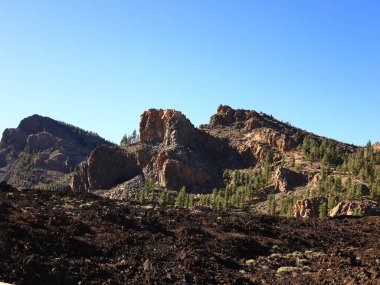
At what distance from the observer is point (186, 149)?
128 metres

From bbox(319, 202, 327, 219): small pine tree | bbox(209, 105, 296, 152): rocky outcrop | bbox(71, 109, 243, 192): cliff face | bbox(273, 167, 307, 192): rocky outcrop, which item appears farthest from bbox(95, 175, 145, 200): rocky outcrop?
bbox(319, 202, 327, 219): small pine tree

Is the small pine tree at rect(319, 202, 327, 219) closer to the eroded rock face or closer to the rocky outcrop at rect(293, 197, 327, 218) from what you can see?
the rocky outcrop at rect(293, 197, 327, 218)

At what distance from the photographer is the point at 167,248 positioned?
3038 centimetres

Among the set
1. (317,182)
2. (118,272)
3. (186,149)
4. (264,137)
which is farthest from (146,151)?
(118,272)

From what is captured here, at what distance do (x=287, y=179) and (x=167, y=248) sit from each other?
7562 cm

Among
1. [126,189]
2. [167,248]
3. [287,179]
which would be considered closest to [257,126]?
[287,179]

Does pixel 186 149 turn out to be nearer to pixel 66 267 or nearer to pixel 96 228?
pixel 96 228

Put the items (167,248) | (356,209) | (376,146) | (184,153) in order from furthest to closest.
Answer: (184,153) → (376,146) → (356,209) → (167,248)

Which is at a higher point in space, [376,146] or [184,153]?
[376,146]

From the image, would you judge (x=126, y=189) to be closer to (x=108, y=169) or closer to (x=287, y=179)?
(x=108, y=169)

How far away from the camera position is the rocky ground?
24.0 meters

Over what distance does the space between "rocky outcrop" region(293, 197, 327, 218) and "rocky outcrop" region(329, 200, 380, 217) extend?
2928mm

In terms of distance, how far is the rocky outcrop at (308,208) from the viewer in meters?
72.1

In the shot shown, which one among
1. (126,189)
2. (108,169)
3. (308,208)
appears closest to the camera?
(308,208)
